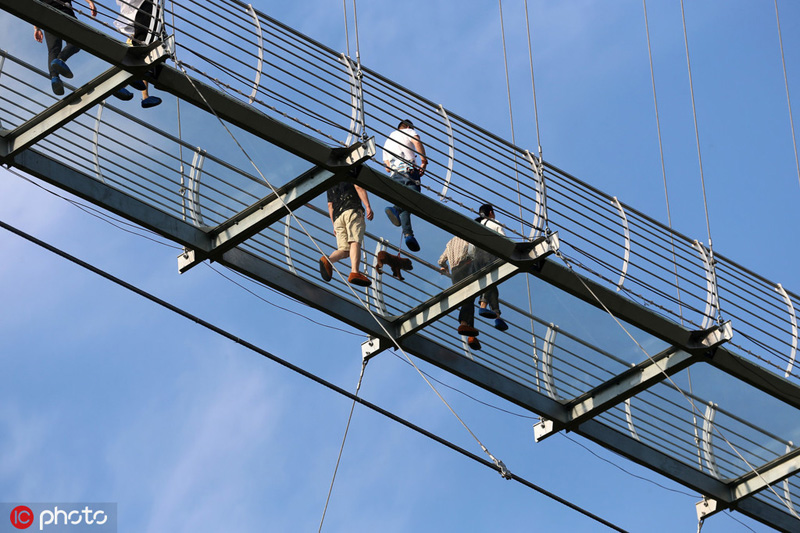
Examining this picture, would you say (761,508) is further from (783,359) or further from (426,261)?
(426,261)

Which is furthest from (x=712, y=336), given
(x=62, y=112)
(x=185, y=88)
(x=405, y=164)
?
(x=62, y=112)

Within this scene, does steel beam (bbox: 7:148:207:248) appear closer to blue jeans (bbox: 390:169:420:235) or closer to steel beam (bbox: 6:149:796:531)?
steel beam (bbox: 6:149:796:531)

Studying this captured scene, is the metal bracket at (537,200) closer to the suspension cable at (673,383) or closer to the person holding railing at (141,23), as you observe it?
the suspension cable at (673,383)

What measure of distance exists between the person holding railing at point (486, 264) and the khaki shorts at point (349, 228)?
4.70 feet

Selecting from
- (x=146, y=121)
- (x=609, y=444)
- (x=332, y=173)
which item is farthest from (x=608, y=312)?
(x=146, y=121)

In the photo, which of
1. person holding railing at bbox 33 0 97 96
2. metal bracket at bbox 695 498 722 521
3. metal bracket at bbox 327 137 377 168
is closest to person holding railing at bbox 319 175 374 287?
metal bracket at bbox 327 137 377 168

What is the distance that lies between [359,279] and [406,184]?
46.9 inches

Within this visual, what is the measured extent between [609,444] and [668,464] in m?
0.94

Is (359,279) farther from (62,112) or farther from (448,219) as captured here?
(62,112)

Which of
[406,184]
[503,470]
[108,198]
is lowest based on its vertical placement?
[503,470]

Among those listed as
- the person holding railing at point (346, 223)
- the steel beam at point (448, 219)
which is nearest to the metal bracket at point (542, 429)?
the steel beam at point (448, 219)

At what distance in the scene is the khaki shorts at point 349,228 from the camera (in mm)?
21312

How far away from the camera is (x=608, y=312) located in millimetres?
22906

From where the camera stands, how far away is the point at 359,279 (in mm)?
21094
